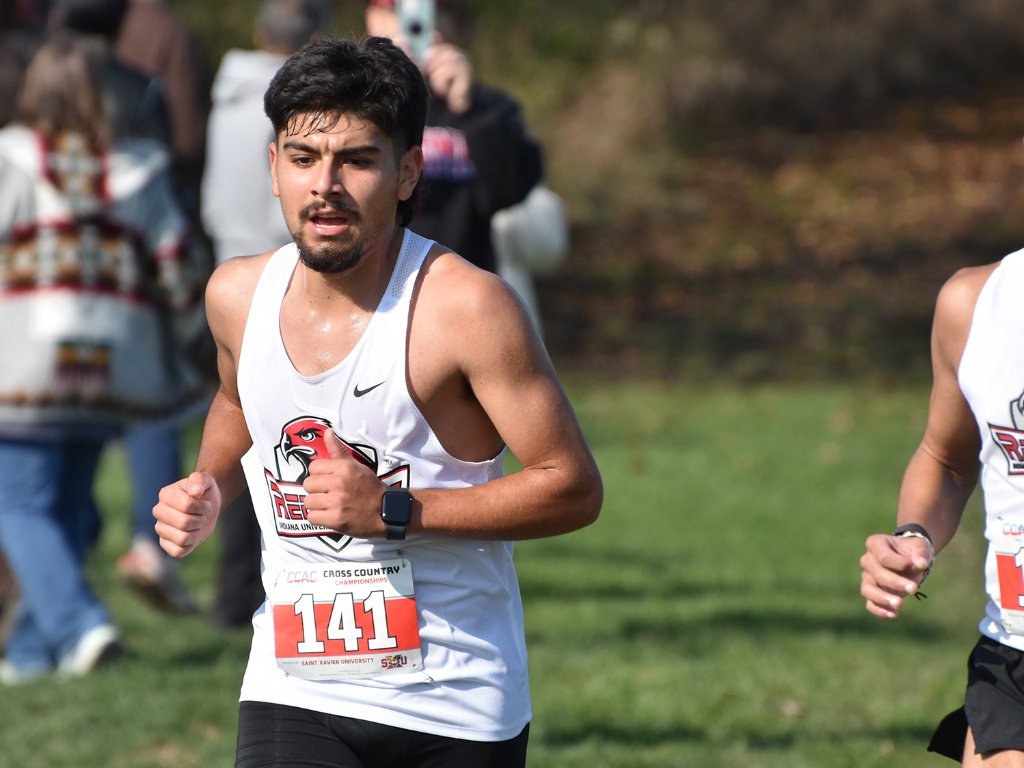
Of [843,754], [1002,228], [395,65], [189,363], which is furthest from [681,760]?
[1002,228]

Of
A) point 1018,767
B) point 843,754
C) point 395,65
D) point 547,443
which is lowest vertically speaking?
point 843,754

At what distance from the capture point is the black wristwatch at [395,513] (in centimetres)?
273

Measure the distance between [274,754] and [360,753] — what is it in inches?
6.5

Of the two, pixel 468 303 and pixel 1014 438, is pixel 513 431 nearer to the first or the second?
pixel 468 303

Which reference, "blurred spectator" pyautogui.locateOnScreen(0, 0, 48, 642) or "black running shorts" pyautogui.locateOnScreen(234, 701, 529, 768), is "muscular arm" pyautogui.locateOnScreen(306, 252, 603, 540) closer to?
"black running shorts" pyautogui.locateOnScreen(234, 701, 529, 768)

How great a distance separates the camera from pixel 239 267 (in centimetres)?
309

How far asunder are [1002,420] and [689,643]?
3.71 m

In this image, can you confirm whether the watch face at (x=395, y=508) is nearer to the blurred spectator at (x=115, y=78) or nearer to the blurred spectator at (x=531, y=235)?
the blurred spectator at (x=531, y=235)

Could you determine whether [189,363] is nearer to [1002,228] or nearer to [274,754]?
[274,754]

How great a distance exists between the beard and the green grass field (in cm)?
261

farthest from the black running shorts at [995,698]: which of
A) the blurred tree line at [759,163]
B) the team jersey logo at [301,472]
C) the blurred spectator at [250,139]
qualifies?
Answer: the blurred tree line at [759,163]

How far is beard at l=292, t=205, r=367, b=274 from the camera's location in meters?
2.80

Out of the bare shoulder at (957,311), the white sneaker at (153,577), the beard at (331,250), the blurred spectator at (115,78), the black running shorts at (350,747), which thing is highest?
the blurred spectator at (115,78)

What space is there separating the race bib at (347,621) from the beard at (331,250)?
22.2 inches
